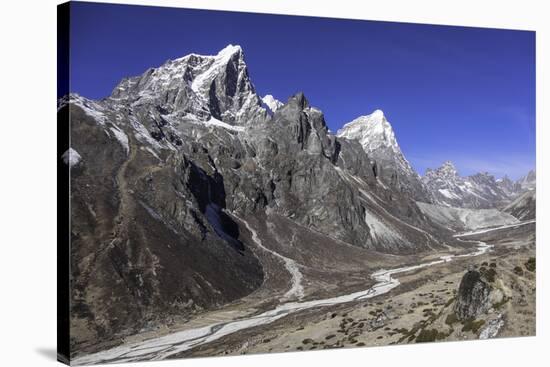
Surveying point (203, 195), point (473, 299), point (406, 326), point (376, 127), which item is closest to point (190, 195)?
point (203, 195)

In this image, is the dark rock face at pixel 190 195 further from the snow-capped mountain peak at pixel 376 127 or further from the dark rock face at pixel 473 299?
the dark rock face at pixel 473 299

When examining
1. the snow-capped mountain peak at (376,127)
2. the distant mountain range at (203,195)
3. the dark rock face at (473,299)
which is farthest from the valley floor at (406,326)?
the snow-capped mountain peak at (376,127)

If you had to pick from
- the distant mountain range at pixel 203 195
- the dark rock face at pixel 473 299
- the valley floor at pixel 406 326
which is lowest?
the valley floor at pixel 406 326

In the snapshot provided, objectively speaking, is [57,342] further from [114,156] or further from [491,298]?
[114,156]

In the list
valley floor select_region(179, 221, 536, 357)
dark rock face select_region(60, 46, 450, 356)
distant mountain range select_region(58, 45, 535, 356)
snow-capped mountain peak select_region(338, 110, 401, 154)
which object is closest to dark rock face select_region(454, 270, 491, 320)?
valley floor select_region(179, 221, 536, 357)

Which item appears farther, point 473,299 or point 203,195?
point 203,195

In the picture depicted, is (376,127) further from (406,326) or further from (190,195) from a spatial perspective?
(406,326)
